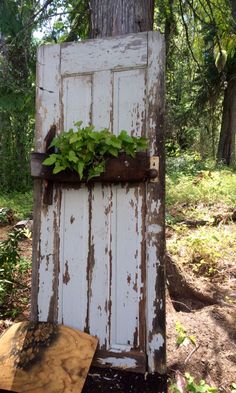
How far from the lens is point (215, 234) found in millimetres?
5160

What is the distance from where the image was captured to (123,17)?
263 cm

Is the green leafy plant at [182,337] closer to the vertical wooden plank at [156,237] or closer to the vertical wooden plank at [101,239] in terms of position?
the vertical wooden plank at [156,237]

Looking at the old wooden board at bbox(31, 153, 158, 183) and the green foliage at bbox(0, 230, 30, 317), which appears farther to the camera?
the green foliage at bbox(0, 230, 30, 317)

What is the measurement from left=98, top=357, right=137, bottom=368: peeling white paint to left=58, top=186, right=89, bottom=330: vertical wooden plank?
0.25 meters

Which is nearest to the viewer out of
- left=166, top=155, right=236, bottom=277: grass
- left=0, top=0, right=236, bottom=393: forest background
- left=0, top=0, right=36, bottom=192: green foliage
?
left=0, top=0, right=236, bottom=393: forest background

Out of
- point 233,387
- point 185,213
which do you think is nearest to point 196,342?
point 233,387

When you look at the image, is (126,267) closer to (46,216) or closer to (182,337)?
(46,216)

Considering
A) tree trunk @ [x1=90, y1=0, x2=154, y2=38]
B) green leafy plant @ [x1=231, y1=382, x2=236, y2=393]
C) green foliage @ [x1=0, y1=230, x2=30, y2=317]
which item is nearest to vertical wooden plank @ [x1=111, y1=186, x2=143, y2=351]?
green leafy plant @ [x1=231, y1=382, x2=236, y2=393]

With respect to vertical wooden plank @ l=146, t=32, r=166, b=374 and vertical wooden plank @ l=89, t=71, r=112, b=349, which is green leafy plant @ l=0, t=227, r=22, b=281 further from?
vertical wooden plank @ l=146, t=32, r=166, b=374

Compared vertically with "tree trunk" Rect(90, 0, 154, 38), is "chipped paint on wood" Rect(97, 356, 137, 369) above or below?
below

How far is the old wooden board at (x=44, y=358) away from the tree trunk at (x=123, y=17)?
2.10m

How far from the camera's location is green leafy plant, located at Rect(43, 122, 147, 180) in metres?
2.26

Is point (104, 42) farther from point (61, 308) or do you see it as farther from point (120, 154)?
point (61, 308)

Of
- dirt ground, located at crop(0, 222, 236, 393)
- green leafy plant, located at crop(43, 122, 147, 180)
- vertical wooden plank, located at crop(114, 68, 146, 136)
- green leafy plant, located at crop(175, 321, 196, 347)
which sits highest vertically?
vertical wooden plank, located at crop(114, 68, 146, 136)
